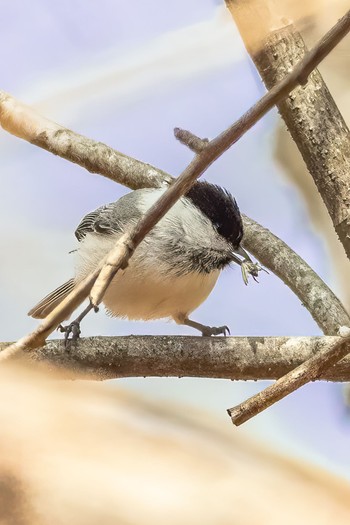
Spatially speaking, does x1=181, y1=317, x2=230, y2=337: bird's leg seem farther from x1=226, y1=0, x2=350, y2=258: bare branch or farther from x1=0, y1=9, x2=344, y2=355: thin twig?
x1=0, y1=9, x2=344, y2=355: thin twig

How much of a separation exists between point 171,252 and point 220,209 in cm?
9

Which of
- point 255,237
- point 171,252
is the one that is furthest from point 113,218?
point 255,237

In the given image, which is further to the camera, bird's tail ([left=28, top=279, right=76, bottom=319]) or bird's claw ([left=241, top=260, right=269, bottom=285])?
bird's claw ([left=241, top=260, right=269, bottom=285])

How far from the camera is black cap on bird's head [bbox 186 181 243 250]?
869mm

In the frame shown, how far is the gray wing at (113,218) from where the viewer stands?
0.93 meters

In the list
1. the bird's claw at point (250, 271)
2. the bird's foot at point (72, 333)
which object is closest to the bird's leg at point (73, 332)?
the bird's foot at point (72, 333)

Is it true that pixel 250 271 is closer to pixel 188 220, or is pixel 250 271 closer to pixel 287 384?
pixel 188 220

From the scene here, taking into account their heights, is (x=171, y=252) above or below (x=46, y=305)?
above

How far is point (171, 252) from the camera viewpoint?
921 mm

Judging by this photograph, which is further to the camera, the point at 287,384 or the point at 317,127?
the point at 317,127

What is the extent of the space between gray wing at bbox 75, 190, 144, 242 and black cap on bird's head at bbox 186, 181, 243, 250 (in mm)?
81

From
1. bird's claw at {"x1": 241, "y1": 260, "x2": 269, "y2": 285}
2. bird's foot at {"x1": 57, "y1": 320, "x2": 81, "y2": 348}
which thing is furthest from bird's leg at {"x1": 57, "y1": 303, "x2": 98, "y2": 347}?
bird's claw at {"x1": 241, "y1": 260, "x2": 269, "y2": 285}

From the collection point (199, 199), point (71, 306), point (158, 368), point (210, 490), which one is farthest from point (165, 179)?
point (210, 490)

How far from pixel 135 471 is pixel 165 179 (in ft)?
A: 2.60
